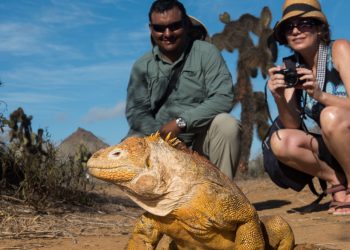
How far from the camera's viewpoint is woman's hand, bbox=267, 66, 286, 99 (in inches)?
186

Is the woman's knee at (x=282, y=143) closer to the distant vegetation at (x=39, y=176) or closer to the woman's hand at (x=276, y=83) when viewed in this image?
the woman's hand at (x=276, y=83)

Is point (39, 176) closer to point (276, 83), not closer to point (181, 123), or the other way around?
point (181, 123)

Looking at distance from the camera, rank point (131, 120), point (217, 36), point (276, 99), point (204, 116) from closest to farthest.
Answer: point (276, 99)
point (204, 116)
point (131, 120)
point (217, 36)

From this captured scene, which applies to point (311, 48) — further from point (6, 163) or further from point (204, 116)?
point (6, 163)

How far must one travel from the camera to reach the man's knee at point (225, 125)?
5.73 meters

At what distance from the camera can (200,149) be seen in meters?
6.05

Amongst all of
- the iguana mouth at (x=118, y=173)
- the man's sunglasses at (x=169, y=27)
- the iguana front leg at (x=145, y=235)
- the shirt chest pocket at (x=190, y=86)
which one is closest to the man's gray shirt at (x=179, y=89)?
the shirt chest pocket at (x=190, y=86)

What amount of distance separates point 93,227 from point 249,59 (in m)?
18.0

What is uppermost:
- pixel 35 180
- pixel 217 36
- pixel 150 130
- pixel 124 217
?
pixel 217 36

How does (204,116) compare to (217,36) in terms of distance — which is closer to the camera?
(204,116)

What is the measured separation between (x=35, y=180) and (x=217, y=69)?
2.58 meters

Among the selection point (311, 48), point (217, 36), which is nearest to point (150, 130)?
point (311, 48)

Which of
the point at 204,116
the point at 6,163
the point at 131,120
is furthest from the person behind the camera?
the point at 6,163

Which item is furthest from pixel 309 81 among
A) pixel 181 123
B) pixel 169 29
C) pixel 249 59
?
pixel 249 59
